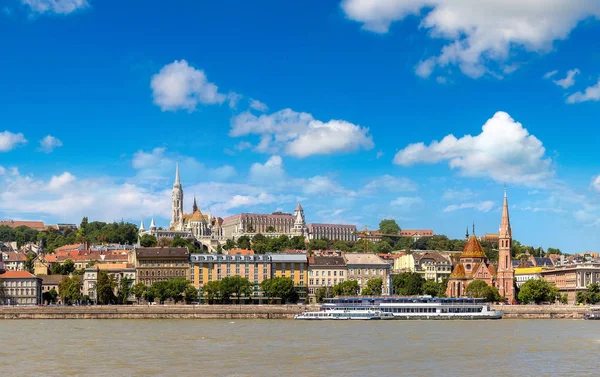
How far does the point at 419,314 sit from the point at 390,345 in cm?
3867

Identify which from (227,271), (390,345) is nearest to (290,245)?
(227,271)

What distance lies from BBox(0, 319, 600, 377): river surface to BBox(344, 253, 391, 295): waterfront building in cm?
5315

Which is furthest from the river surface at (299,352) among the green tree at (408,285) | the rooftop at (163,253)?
the green tree at (408,285)

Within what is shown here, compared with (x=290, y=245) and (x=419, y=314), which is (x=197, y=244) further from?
(x=419, y=314)

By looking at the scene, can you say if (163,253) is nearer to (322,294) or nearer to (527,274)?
(322,294)

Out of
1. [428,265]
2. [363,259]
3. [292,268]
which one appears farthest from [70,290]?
[428,265]

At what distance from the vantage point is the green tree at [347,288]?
10881cm

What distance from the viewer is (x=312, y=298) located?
116 metres

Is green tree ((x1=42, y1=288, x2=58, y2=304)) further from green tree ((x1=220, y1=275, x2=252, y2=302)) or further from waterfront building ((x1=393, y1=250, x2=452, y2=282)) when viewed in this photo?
A: waterfront building ((x1=393, y1=250, x2=452, y2=282))

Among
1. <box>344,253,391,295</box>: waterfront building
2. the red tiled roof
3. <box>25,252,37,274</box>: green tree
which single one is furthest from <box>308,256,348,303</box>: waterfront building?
<box>25,252,37,274</box>: green tree

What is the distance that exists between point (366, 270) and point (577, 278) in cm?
2890

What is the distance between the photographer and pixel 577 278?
127312 millimetres

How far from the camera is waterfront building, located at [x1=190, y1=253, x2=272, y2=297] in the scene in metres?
116

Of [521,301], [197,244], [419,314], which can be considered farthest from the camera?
[197,244]
